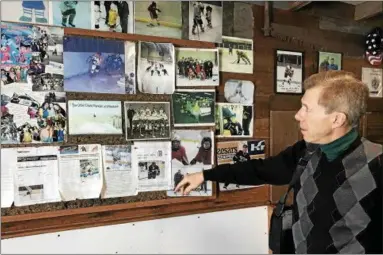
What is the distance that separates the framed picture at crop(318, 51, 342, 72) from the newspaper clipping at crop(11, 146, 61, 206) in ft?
4.83

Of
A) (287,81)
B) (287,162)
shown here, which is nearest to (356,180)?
(287,162)

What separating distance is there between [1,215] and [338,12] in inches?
78.6

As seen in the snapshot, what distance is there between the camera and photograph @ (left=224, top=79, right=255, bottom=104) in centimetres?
175

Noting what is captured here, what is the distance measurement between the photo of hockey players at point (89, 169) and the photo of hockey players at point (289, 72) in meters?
1.01

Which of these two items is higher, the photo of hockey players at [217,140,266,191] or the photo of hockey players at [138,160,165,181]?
the photo of hockey players at [217,140,266,191]

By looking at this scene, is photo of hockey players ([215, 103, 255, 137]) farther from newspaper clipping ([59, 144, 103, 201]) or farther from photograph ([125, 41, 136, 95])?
newspaper clipping ([59, 144, 103, 201])

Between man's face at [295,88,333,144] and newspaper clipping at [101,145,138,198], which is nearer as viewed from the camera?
man's face at [295,88,333,144]

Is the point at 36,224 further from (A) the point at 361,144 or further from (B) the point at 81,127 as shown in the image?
(A) the point at 361,144

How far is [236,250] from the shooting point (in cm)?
180

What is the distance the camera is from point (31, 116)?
1366 millimetres

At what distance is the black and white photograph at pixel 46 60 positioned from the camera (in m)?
1.36


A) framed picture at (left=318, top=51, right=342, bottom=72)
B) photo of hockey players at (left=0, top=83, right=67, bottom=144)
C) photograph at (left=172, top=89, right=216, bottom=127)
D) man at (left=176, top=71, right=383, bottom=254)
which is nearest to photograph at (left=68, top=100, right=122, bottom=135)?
photo of hockey players at (left=0, top=83, right=67, bottom=144)

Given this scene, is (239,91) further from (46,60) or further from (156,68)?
(46,60)

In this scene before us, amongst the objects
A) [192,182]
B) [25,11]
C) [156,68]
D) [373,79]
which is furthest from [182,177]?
[373,79]
